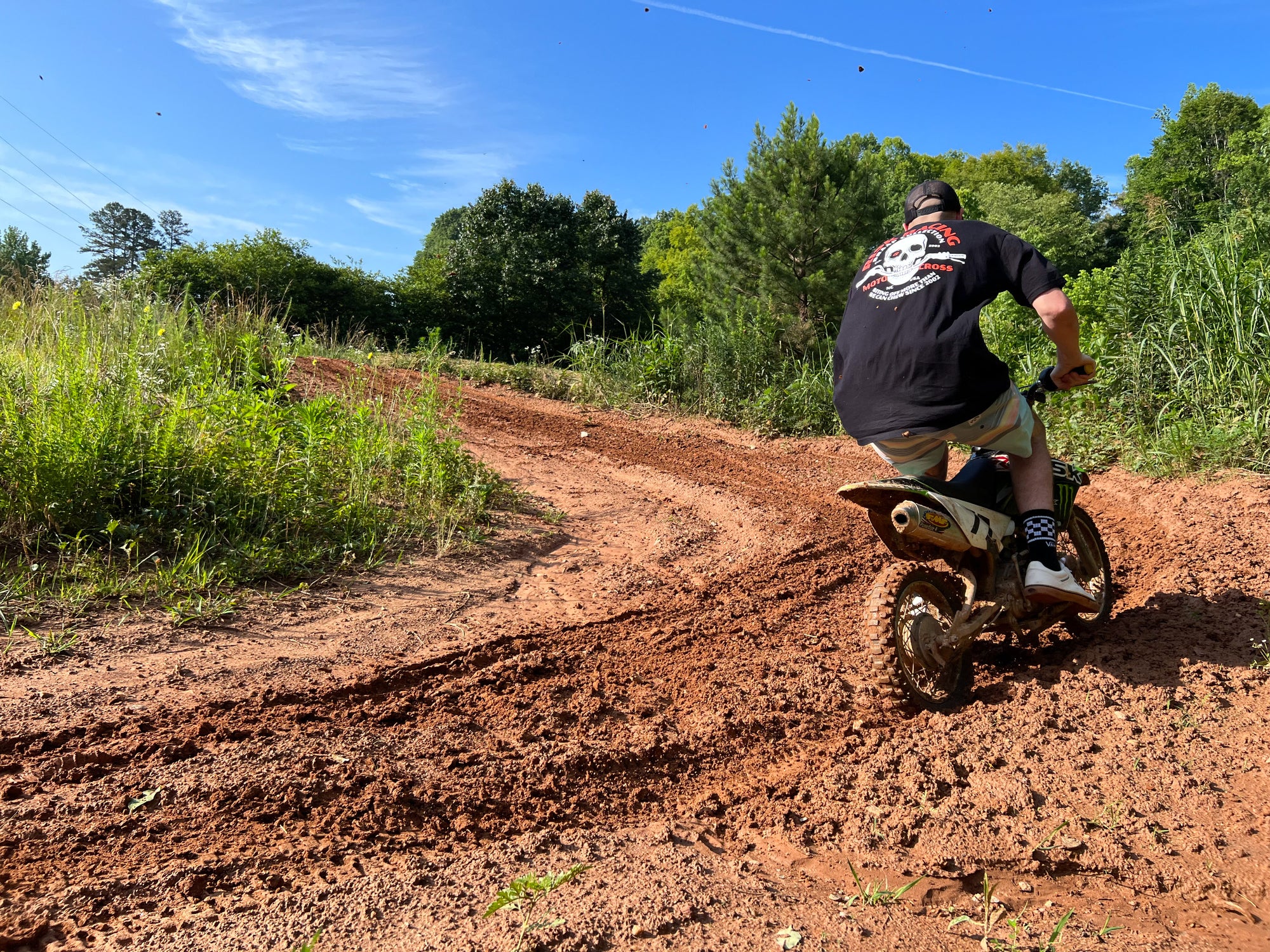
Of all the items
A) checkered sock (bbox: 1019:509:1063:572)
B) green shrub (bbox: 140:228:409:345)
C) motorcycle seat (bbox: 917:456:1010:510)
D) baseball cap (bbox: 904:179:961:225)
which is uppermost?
green shrub (bbox: 140:228:409:345)

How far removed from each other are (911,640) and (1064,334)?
3.98 feet

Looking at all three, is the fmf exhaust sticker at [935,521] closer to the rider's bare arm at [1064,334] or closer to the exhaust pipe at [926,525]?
the exhaust pipe at [926,525]

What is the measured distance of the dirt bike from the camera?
278cm

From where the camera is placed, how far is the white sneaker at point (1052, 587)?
9.50 ft

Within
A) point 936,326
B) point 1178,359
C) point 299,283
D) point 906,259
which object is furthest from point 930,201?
point 299,283

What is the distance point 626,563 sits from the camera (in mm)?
4809

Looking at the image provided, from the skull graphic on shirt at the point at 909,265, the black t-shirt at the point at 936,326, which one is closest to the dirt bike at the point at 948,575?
the black t-shirt at the point at 936,326

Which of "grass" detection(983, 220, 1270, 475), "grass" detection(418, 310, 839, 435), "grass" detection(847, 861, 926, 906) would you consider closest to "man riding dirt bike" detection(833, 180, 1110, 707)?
"grass" detection(847, 861, 926, 906)

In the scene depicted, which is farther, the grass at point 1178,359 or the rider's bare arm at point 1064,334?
the grass at point 1178,359

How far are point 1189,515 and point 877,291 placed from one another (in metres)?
3.29

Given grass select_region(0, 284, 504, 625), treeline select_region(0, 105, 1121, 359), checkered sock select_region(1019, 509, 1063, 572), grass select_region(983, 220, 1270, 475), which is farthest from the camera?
treeline select_region(0, 105, 1121, 359)

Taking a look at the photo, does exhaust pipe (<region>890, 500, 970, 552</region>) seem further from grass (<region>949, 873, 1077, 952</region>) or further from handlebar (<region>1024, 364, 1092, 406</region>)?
grass (<region>949, 873, 1077, 952</region>)

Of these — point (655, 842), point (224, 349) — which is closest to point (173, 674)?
point (655, 842)

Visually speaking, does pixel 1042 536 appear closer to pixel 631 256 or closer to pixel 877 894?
pixel 877 894
